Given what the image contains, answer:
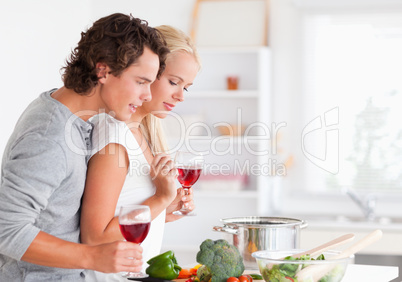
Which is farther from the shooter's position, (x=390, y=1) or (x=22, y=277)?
(x=390, y=1)

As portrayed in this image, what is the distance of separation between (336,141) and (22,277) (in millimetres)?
3825

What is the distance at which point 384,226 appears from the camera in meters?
4.56

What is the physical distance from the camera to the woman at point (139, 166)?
189cm

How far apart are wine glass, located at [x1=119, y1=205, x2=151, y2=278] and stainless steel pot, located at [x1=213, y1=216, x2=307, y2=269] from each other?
1.68 feet

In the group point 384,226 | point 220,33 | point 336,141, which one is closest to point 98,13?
point 220,33

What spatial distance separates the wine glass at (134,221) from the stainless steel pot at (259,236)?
20.1 inches

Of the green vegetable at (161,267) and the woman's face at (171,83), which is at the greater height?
the woman's face at (171,83)

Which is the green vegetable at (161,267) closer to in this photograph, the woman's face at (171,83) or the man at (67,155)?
the man at (67,155)

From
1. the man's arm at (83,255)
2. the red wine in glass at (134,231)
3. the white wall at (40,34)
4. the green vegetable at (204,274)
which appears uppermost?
the white wall at (40,34)

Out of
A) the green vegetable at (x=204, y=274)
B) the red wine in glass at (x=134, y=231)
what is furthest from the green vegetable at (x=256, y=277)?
the red wine in glass at (x=134, y=231)

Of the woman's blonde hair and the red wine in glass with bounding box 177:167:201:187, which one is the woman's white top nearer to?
the red wine in glass with bounding box 177:167:201:187

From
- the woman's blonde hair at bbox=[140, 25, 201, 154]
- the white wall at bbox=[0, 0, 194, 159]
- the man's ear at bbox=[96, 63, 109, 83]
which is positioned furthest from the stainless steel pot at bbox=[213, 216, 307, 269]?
the white wall at bbox=[0, 0, 194, 159]

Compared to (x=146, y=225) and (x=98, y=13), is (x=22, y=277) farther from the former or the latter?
(x=98, y=13)

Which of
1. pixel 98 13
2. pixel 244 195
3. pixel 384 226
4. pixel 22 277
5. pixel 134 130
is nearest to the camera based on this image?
pixel 22 277
